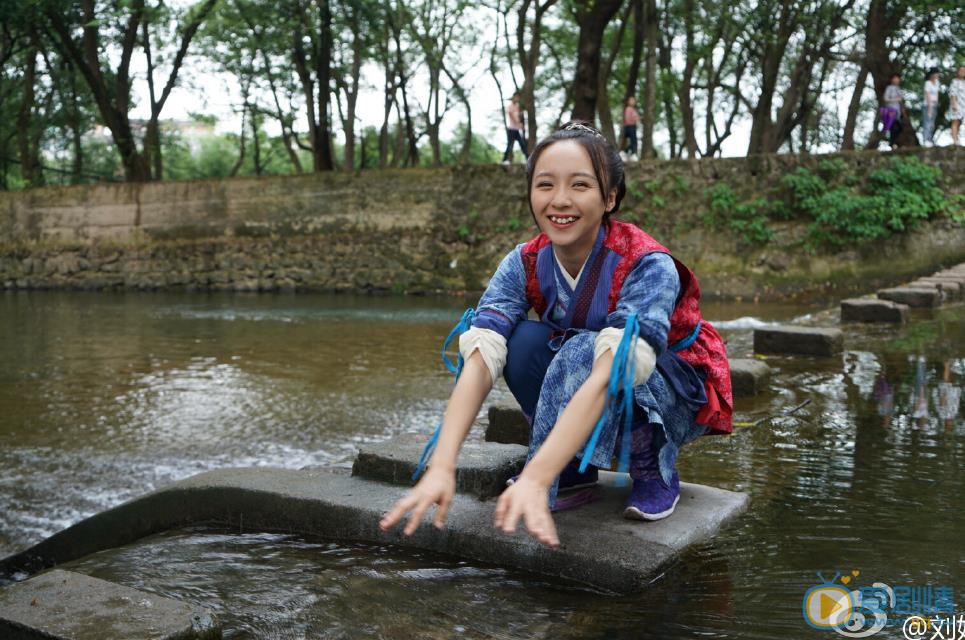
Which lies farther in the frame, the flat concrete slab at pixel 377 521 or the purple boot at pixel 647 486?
the purple boot at pixel 647 486

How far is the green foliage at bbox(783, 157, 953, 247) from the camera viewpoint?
1311 centimetres

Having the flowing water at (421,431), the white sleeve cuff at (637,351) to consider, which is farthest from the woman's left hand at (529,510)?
the white sleeve cuff at (637,351)

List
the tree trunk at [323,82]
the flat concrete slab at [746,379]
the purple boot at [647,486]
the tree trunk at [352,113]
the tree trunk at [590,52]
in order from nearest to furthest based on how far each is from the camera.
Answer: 1. the purple boot at [647,486]
2. the flat concrete slab at [746,379]
3. the tree trunk at [590,52]
4. the tree trunk at [323,82]
5. the tree trunk at [352,113]

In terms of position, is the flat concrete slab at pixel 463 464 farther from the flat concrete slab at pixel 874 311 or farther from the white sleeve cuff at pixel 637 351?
the flat concrete slab at pixel 874 311

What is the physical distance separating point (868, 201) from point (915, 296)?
4.72 meters

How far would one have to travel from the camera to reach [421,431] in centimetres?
479

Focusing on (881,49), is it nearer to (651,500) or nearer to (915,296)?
(915,296)

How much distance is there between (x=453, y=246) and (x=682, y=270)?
13.5 m

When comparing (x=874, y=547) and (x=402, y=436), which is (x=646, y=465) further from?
(x=402, y=436)

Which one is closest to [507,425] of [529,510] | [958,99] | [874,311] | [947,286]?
[529,510]

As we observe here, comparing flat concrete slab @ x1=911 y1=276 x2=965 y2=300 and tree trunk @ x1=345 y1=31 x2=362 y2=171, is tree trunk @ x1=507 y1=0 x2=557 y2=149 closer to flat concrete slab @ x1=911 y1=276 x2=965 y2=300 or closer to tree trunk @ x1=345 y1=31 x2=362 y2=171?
tree trunk @ x1=345 y1=31 x2=362 y2=171

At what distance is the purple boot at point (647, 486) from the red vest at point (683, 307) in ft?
0.63

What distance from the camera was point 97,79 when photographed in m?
17.5

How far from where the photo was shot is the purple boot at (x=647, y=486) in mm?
2482
